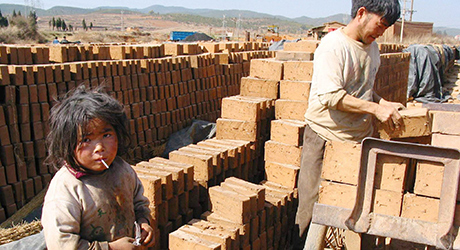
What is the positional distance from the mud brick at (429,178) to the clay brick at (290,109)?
2.68m

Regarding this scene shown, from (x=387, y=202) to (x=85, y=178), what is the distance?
1.86m

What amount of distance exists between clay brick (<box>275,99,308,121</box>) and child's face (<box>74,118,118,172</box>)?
350cm

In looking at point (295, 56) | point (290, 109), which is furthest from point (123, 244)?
point (295, 56)

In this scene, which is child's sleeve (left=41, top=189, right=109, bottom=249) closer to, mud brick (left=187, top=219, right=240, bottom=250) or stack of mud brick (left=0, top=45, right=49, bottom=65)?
mud brick (left=187, top=219, right=240, bottom=250)

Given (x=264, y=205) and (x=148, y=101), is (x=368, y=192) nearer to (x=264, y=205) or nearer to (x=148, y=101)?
(x=264, y=205)

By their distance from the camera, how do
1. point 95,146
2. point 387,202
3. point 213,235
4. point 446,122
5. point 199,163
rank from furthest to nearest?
1. point 199,163
2. point 213,235
3. point 446,122
4. point 387,202
5. point 95,146

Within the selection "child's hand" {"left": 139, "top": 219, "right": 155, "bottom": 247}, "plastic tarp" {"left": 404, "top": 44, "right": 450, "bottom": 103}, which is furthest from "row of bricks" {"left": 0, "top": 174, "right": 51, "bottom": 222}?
"plastic tarp" {"left": 404, "top": 44, "right": 450, "bottom": 103}

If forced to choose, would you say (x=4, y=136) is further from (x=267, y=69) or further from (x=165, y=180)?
(x=267, y=69)

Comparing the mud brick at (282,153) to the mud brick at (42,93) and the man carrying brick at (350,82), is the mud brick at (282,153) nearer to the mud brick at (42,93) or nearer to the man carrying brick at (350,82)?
the man carrying brick at (350,82)

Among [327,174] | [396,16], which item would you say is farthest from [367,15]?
[327,174]

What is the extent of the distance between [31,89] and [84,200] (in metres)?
4.35

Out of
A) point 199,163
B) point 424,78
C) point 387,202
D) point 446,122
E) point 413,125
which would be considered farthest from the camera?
point 424,78

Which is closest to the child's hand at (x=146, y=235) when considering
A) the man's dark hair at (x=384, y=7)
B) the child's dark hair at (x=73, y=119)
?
the child's dark hair at (x=73, y=119)

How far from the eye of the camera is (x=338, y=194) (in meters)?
2.85
